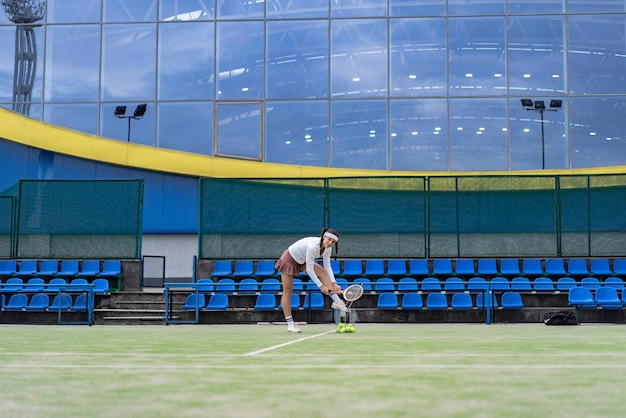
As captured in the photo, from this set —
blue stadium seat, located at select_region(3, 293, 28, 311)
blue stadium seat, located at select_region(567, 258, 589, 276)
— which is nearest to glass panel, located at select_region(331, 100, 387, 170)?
blue stadium seat, located at select_region(567, 258, 589, 276)

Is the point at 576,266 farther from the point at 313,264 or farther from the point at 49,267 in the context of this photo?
the point at 49,267

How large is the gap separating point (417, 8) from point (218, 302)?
14790 millimetres

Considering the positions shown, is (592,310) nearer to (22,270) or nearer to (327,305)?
(327,305)

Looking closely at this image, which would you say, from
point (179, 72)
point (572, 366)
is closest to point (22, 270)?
point (179, 72)

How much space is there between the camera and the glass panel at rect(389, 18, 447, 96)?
28.9m

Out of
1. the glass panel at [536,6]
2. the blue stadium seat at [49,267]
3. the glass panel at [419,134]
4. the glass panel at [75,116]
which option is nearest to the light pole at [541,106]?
the glass panel at [419,134]

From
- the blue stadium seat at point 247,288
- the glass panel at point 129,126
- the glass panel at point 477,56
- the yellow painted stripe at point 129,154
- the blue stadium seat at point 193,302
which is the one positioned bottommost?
the blue stadium seat at point 193,302

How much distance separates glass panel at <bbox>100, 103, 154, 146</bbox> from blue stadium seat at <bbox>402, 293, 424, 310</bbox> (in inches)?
537

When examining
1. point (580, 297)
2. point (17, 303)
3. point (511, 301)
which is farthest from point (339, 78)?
point (17, 303)

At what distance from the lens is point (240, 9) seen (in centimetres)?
3016

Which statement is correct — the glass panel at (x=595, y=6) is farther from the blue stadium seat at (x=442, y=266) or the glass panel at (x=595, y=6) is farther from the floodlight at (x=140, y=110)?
the floodlight at (x=140, y=110)

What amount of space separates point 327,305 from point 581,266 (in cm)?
699

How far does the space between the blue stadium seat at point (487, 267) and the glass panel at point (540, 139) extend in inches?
273

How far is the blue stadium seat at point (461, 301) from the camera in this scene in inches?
753
